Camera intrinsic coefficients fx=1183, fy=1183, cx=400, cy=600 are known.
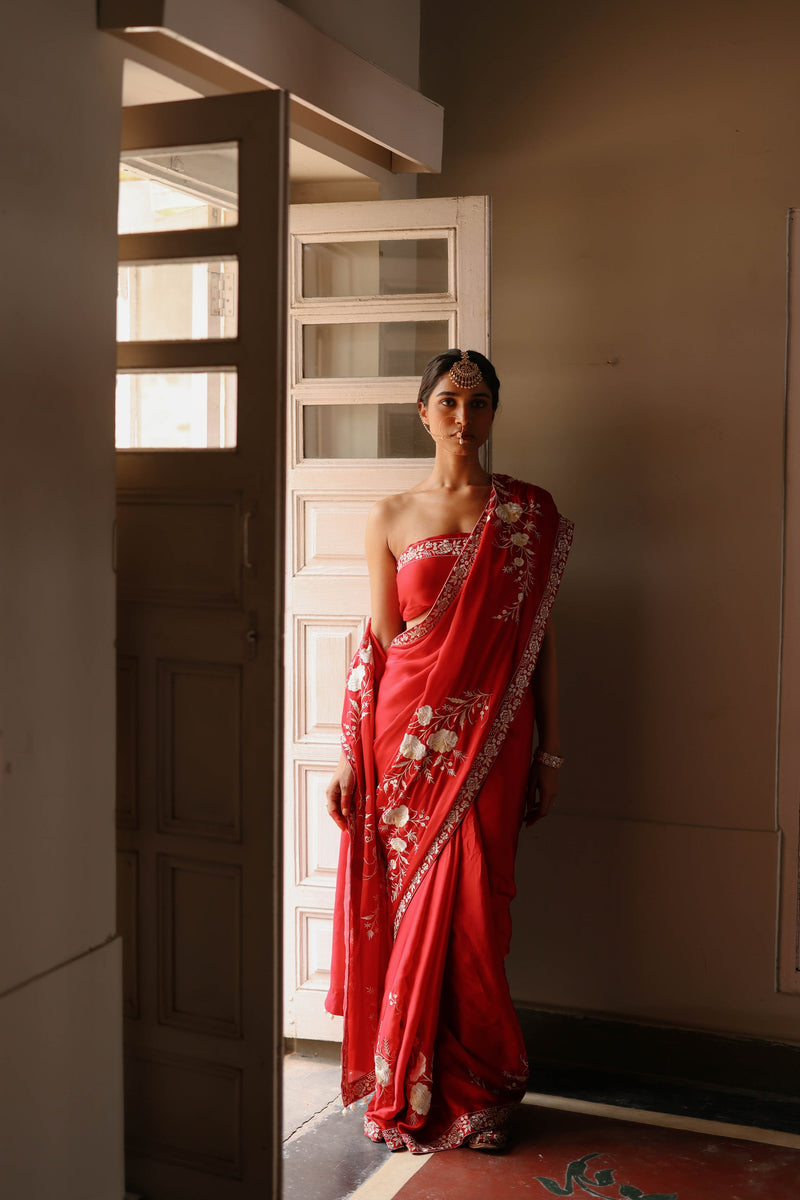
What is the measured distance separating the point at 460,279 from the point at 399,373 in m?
0.31

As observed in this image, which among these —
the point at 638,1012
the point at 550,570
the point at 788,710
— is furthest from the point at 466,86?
the point at 638,1012

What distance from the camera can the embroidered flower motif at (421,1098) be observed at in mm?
2662

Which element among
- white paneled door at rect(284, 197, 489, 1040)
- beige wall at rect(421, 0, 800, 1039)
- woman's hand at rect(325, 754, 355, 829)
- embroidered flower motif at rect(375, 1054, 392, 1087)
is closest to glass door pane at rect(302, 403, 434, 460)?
white paneled door at rect(284, 197, 489, 1040)

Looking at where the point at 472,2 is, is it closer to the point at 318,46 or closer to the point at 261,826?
the point at 318,46

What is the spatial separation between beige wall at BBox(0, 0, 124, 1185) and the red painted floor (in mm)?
794

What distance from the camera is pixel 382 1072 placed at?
8.86 ft

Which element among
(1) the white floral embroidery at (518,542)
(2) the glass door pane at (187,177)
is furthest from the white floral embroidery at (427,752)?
(2) the glass door pane at (187,177)

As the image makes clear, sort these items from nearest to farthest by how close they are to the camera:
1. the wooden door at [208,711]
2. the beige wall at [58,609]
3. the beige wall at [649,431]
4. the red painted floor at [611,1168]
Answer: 1. the beige wall at [58,609]
2. the wooden door at [208,711]
3. the red painted floor at [611,1168]
4. the beige wall at [649,431]

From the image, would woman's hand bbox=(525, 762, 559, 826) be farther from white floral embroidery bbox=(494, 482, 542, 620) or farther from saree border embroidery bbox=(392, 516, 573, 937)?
white floral embroidery bbox=(494, 482, 542, 620)

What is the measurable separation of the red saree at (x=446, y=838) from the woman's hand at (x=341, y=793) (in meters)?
0.02

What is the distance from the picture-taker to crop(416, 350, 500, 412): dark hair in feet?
9.31

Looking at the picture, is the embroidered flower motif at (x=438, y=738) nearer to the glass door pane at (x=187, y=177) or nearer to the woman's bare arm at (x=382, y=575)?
the woman's bare arm at (x=382, y=575)

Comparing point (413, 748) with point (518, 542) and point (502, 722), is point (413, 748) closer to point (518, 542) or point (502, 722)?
point (502, 722)

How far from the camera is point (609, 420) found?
3189 millimetres
